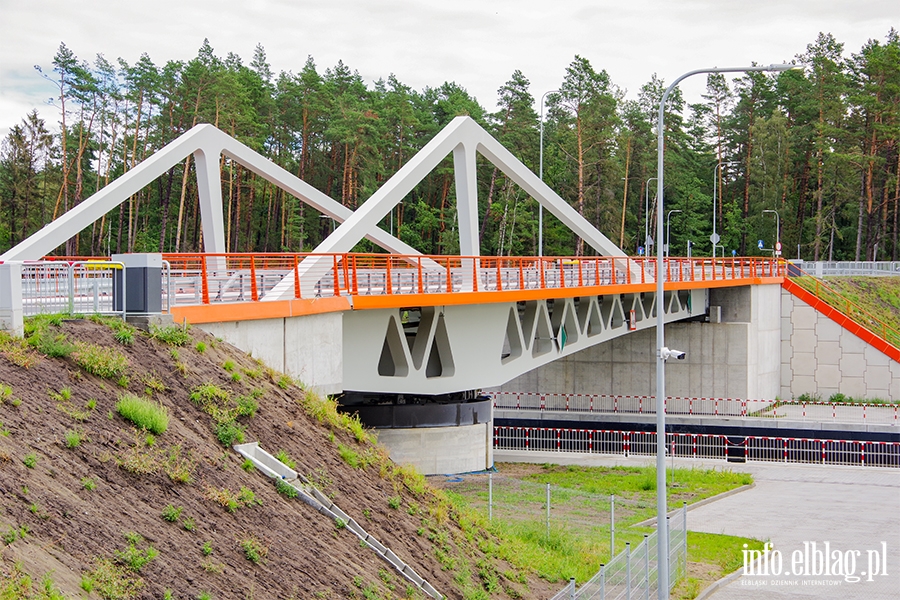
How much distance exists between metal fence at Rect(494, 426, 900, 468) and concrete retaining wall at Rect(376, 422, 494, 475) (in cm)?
913

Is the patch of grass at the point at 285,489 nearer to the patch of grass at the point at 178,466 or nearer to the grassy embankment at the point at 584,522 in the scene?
the patch of grass at the point at 178,466

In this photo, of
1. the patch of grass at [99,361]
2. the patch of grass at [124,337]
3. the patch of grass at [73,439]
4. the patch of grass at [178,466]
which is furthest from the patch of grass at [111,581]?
the patch of grass at [124,337]

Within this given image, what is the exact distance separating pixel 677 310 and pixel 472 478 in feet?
58.8

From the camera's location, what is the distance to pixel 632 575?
1442cm

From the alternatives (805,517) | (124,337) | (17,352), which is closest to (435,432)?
(805,517)

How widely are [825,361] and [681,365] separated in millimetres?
8514

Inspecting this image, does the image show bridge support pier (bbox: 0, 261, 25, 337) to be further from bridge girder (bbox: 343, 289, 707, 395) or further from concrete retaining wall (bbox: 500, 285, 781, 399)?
concrete retaining wall (bbox: 500, 285, 781, 399)

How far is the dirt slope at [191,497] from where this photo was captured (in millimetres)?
8445

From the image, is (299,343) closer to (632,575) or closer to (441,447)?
(632,575)

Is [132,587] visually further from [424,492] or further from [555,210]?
[555,210]

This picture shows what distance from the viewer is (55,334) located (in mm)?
11883

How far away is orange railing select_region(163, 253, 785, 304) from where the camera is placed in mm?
17766

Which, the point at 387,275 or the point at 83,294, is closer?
the point at 83,294

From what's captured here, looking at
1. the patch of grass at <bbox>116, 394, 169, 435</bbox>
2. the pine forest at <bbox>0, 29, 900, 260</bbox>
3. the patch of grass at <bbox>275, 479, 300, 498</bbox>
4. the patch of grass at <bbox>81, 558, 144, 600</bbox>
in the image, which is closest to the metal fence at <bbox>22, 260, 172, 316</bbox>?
the patch of grass at <bbox>116, 394, 169, 435</bbox>
